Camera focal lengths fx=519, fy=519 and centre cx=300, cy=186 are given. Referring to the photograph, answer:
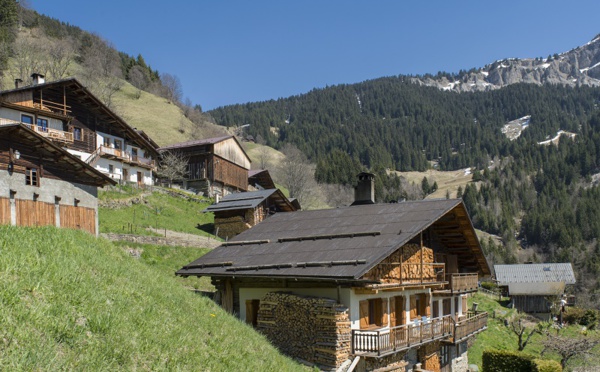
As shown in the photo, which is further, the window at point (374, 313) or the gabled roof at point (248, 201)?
the gabled roof at point (248, 201)

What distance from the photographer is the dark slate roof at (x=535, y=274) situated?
6128 centimetres

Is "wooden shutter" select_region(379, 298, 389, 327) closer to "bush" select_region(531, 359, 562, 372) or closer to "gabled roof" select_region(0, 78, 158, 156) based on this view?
"bush" select_region(531, 359, 562, 372)

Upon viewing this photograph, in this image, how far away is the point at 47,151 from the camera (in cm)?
2188

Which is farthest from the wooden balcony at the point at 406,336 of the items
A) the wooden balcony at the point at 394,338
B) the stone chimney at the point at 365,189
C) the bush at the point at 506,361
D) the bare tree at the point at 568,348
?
the bare tree at the point at 568,348

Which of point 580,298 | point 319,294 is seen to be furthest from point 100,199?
point 580,298

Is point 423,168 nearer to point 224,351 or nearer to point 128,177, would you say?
point 128,177

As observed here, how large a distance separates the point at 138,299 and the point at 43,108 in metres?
34.1

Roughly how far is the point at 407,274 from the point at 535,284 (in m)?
43.6

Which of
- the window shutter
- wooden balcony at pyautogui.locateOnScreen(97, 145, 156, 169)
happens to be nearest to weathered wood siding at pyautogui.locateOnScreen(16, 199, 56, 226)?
the window shutter

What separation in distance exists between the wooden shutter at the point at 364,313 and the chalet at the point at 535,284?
42433mm

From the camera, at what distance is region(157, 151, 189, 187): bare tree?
56.7 m

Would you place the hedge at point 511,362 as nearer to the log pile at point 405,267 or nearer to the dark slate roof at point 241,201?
the log pile at point 405,267

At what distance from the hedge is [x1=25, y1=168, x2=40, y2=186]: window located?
2366 cm

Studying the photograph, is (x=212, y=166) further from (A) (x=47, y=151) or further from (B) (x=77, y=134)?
(A) (x=47, y=151)
